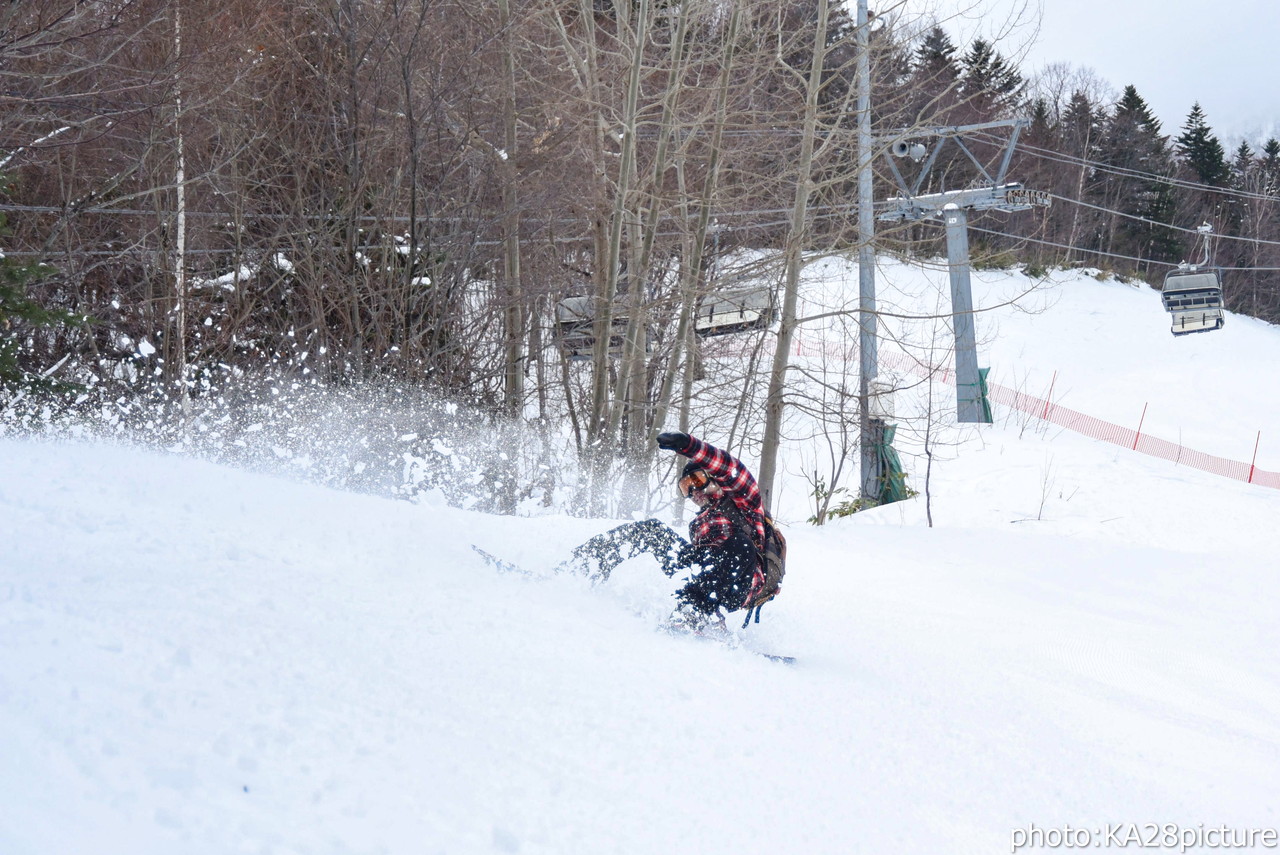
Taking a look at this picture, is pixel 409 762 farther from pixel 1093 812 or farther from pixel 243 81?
pixel 243 81

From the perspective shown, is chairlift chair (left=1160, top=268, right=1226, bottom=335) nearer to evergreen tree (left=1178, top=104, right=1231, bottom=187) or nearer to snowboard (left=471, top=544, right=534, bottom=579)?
snowboard (left=471, top=544, right=534, bottom=579)

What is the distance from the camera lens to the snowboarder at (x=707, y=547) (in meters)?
5.21

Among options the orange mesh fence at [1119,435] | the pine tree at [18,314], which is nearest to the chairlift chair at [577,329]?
the pine tree at [18,314]

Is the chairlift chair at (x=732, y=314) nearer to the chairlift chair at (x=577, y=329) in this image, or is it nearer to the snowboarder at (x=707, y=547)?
the chairlift chair at (x=577, y=329)

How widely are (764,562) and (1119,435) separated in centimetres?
2989

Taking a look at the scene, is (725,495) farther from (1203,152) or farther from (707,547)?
(1203,152)

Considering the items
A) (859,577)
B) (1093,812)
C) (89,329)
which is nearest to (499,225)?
(89,329)

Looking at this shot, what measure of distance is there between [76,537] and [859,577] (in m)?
7.06

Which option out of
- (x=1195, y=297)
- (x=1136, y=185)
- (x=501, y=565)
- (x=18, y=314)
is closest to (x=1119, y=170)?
(x=1195, y=297)

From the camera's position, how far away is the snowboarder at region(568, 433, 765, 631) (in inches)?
205

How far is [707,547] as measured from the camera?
524cm

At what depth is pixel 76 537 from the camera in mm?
3951

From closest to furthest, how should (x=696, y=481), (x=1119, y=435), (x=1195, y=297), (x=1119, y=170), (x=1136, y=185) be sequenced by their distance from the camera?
1. (x=696, y=481)
2. (x=1195, y=297)
3. (x=1119, y=435)
4. (x=1119, y=170)
5. (x=1136, y=185)

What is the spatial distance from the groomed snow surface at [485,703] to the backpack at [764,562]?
1.22 feet
